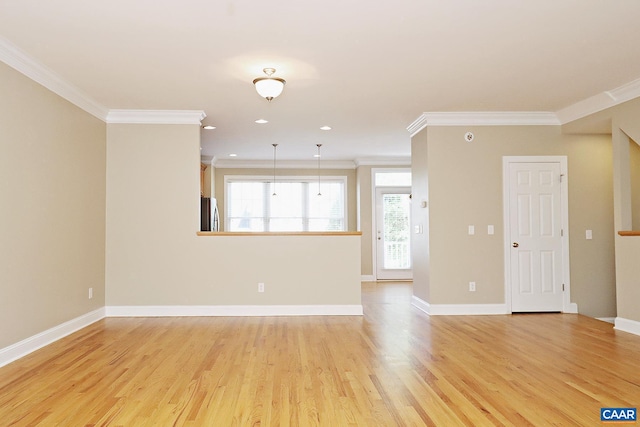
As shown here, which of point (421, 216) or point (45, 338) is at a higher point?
point (421, 216)

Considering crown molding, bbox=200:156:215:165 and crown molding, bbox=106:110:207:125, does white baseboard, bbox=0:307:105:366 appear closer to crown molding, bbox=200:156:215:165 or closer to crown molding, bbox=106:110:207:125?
crown molding, bbox=106:110:207:125

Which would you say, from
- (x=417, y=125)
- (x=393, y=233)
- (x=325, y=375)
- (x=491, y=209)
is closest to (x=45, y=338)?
(x=325, y=375)

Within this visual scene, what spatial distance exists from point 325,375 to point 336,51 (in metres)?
2.47

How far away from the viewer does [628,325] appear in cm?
475

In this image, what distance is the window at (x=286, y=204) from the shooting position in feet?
31.5

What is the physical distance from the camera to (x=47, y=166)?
13.8 ft

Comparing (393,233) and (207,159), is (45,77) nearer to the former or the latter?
(207,159)

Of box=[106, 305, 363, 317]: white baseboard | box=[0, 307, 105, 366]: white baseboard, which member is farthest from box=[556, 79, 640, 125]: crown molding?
box=[0, 307, 105, 366]: white baseboard

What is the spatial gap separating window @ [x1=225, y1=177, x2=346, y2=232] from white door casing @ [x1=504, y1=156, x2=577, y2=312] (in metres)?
4.45

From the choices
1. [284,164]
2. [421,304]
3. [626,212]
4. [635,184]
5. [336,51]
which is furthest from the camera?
[284,164]

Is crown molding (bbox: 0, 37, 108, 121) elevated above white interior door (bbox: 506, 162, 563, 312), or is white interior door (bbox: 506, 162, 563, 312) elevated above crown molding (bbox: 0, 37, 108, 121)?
crown molding (bbox: 0, 37, 108, 121)

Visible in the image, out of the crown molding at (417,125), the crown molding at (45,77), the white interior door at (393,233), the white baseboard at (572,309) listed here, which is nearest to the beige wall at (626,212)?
the white baseboard at (572,309)

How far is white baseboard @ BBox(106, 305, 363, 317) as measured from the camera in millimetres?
5539

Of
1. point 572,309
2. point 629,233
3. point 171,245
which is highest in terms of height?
point 629,233
